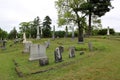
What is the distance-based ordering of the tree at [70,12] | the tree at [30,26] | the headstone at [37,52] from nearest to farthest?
1. the headstone at [37,52]
2. the tree at [70,12]
3. the tree at [30,26]

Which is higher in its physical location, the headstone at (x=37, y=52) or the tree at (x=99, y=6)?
the tree at (x=99, y=6)

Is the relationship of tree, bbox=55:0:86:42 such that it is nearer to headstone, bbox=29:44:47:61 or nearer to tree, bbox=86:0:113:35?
tree, bbox=86:0:113:35

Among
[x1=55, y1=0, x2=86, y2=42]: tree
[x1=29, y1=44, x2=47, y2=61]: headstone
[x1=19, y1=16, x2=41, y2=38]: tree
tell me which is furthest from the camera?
[x1=19, y1=16, x2=41, y2=38]: tree

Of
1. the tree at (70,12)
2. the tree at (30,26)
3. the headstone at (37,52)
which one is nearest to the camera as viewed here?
the headstone at (37,52)

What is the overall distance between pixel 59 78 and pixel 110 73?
2665mm

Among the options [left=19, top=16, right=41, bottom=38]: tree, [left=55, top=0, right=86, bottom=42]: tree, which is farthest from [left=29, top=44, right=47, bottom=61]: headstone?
[left=19, top=16, right=41, bottom=38]: tree

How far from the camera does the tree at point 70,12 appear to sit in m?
45.7

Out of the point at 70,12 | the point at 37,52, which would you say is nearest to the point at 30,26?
the point at 70,12

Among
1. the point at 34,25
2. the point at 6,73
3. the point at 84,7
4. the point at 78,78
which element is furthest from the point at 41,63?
the point at 34,25

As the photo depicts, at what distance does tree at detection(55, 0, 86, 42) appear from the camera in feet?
150

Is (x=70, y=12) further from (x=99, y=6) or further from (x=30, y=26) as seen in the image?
(x=30, y=26)

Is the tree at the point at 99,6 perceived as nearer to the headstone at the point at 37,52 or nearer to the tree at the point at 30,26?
the headstone at the point at 37,52

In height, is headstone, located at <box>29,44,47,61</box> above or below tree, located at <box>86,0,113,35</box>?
below

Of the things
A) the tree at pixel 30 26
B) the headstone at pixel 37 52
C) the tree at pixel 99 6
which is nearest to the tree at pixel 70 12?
the tree at pixel 99 6
